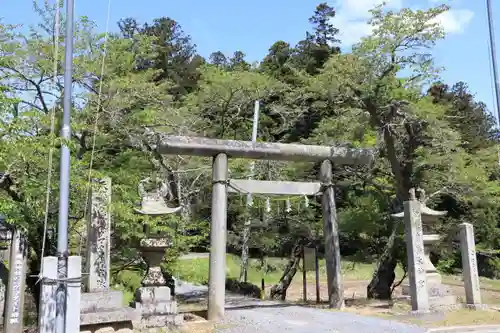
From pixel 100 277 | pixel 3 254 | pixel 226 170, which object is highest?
pixel 226 170

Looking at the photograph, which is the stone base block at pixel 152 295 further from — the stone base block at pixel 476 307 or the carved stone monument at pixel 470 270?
the carved stone monument at pixel 470 270

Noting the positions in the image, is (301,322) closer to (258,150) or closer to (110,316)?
(110,316)

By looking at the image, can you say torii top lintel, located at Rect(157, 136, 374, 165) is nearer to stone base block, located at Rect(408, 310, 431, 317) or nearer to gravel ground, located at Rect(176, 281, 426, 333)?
gravel ground, located at Rect(176, 281, 426, 333)

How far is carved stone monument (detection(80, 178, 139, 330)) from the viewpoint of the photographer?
27.0 ft

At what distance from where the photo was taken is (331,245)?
38.5 ft

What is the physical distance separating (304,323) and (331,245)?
113 inches

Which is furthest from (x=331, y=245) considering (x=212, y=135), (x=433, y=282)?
(x=212, y=135)

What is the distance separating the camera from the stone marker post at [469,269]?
1168cm

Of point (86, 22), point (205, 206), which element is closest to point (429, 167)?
point (205, 206)

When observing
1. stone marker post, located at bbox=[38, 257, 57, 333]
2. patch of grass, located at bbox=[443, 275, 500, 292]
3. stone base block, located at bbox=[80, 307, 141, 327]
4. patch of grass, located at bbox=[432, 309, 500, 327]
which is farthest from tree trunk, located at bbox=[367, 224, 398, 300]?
stone marker post, located at bbox=[38, 257, 57, 333]

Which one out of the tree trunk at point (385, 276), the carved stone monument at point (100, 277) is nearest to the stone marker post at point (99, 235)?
the carved stone monument at point (100, 277)

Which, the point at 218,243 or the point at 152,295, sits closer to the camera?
the point at 152,295

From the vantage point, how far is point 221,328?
357 inches

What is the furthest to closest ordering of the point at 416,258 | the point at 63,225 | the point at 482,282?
the point at 482,282 → the point at 416,258 → the point at 63,225
